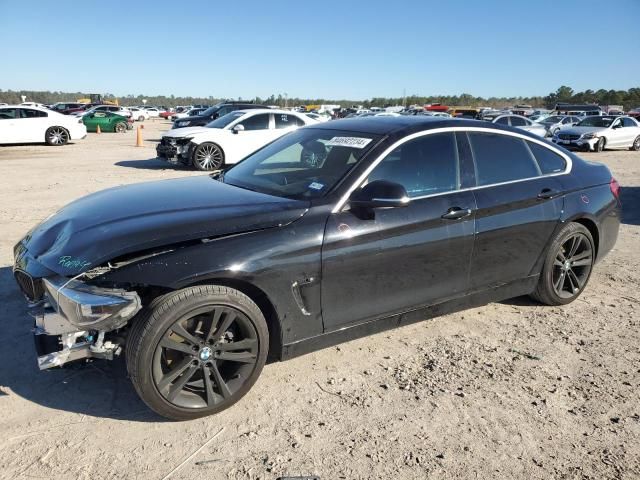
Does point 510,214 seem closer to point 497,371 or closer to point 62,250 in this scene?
point 497,371

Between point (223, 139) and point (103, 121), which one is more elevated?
point (223, 139)

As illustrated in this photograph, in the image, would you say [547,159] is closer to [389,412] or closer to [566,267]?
[566,267]

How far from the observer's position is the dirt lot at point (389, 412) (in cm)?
262

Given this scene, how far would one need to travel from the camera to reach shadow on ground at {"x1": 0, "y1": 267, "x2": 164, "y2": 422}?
3.05 meters

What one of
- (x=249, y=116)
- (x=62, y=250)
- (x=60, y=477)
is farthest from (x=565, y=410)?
(x=249, y=116)

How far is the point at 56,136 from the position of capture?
1970 cm

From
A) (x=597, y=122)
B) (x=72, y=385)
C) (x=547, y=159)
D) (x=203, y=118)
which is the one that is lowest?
(x=72, y=385)

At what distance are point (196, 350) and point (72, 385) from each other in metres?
1.03

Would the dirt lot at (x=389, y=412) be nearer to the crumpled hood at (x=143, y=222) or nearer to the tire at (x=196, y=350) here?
the tire at (x=196, y=350)

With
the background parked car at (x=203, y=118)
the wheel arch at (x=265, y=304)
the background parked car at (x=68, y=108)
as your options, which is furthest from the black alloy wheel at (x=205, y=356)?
the background parked car at (x=68, y=108)

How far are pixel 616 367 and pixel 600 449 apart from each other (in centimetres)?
108

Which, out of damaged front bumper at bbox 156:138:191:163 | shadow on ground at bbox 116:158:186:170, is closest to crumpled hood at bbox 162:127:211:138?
damaged front bumper at bbox 156:138:191:163

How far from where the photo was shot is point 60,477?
2.49m

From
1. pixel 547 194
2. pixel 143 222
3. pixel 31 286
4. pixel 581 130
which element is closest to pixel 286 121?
pixel 547 194
